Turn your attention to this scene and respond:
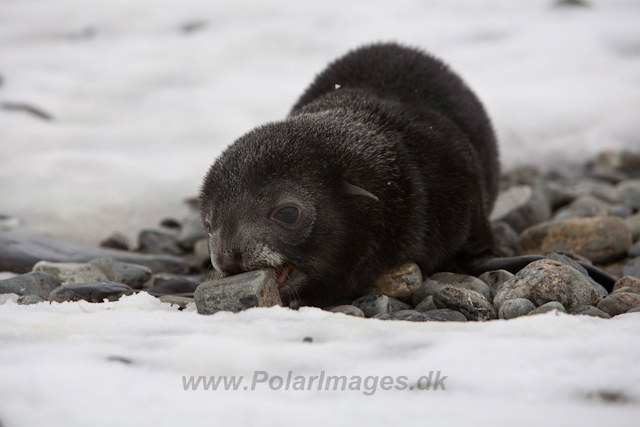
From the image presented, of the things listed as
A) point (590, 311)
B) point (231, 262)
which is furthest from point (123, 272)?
point (590, 311)

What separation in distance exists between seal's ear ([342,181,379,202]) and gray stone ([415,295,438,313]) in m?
0.68

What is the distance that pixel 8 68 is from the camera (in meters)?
10.9

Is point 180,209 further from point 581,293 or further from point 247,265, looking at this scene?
point 581,293

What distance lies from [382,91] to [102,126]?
597cm

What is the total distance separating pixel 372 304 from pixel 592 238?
2.39m

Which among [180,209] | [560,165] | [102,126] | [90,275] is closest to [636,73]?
[560,165]

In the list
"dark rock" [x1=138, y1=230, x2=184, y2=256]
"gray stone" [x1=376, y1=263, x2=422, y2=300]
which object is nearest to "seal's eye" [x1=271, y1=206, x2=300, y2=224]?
"gray stone" [x1=376, y1=263, x2=422, y2=300]

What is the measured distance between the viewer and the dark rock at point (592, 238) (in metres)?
5.05

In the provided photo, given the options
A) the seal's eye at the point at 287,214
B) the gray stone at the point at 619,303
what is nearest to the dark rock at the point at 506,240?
the gray stone at the point at 619,303

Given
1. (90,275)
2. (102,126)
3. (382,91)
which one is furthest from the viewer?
(102,126)

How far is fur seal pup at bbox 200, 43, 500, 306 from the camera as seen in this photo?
Answer: 360cm

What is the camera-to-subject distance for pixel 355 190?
12.4 feet

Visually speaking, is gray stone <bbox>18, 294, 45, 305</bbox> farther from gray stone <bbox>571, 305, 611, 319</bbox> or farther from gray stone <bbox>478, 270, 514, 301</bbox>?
gray stone <bbox>571, 305, 611, 319</bbox>

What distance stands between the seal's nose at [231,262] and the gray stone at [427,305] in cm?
109
